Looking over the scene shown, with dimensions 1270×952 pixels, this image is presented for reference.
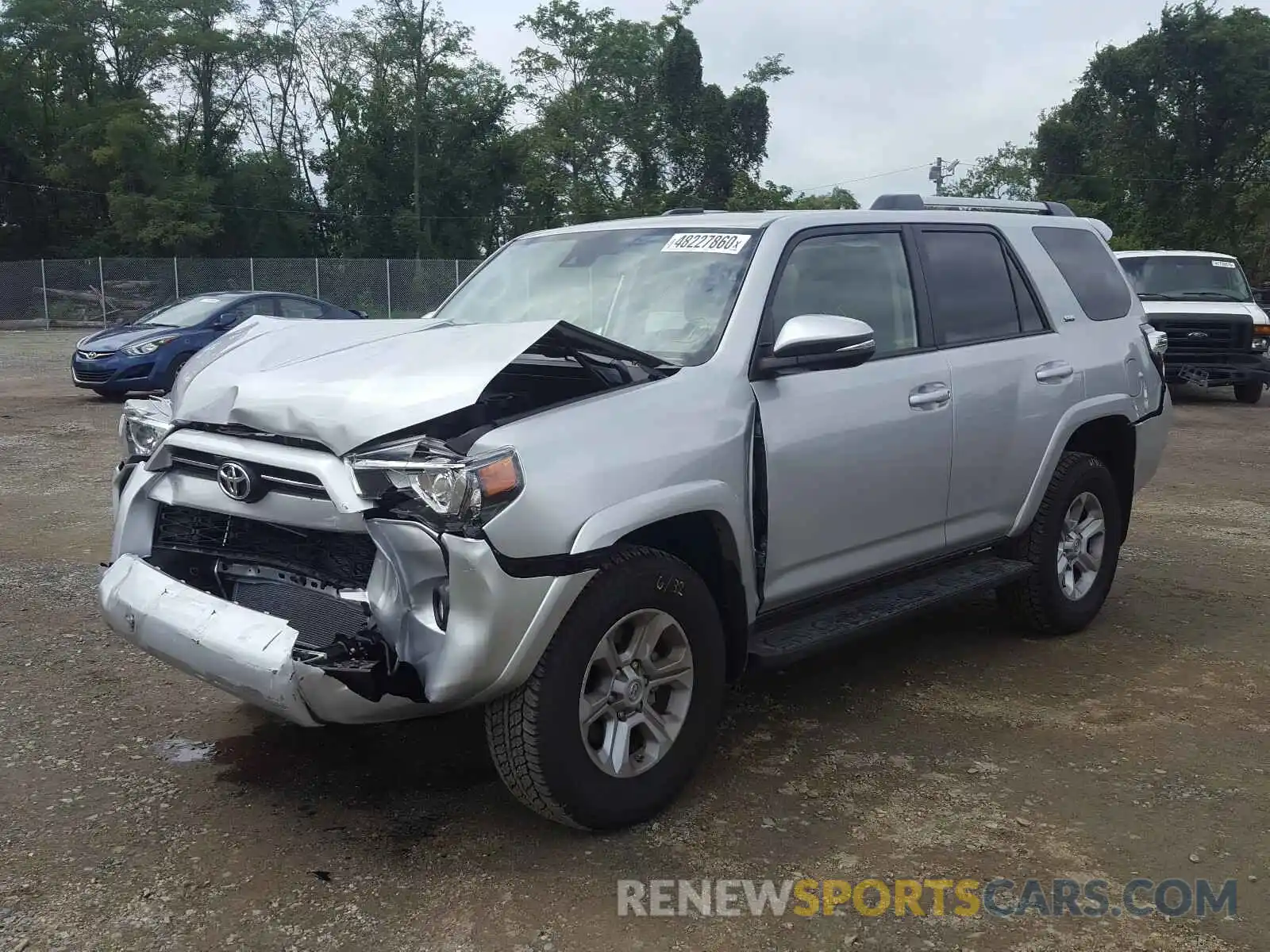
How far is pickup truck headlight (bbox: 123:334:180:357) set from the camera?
46.4 feet

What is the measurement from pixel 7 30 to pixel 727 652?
49.6 meters

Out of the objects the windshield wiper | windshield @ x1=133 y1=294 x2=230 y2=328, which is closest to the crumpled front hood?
windshield @ x1=133 y1=294 x2=230 y2=328

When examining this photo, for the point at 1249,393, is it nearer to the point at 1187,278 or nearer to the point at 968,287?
the point at 1187,278

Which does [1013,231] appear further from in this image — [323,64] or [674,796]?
[323,64]

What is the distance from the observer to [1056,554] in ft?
17.0

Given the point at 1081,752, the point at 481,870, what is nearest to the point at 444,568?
the point at 481,870

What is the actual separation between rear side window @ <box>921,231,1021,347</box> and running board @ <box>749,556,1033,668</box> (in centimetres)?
95

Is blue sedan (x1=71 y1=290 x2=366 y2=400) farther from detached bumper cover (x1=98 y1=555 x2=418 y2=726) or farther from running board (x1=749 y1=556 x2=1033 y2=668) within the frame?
detached bumper cover (x1=98 y1=555 x2=418 y2=726)

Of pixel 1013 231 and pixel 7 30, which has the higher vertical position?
pixel 7 30

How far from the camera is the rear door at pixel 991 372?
462 cm

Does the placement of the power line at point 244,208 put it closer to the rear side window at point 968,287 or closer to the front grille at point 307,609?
the rear side window at point 968,287

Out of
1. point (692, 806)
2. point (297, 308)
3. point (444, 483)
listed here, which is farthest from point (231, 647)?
point (297, 308)

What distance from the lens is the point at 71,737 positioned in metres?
4.12

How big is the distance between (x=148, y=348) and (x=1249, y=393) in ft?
46.1
